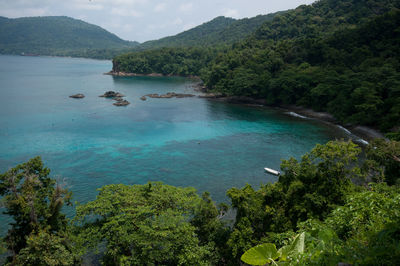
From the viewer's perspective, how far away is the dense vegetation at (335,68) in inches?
1843

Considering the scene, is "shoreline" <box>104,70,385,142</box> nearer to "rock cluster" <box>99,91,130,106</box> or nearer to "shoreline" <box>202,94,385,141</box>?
"shoreline" <box>202,94,385,141</box>

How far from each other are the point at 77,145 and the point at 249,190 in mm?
30874

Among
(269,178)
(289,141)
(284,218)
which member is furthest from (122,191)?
(289,141)

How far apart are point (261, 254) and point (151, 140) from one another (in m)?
39.7

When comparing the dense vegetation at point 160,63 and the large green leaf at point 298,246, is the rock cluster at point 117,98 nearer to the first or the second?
the dense vegetation at point 160,63

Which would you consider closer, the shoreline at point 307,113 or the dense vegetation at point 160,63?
the shoreline at point 307,113

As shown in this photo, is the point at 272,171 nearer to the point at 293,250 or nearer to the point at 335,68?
the point at 293,250

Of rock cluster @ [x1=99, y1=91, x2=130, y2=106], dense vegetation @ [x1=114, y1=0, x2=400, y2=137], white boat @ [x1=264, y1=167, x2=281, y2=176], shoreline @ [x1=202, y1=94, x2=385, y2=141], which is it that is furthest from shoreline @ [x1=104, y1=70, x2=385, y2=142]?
rock cluster @ [x1=99, y1=91, x2=130, y2=106]

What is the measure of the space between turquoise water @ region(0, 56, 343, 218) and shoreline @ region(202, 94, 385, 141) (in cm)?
306

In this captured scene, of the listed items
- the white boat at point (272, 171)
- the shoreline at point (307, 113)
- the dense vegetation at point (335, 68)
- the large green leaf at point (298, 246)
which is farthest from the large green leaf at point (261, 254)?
the dense vegetation at point (335, 68)

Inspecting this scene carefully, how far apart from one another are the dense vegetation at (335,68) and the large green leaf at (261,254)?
44694 mm

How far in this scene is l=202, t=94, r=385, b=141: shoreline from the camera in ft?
143

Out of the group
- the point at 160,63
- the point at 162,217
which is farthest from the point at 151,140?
the point at 160,63

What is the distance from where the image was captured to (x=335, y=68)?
62.2 metres
